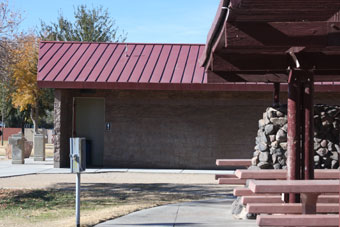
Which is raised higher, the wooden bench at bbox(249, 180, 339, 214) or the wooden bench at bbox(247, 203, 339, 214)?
the wooden bench at bbox(249, 180, 339, 214)

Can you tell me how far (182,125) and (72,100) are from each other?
444cm

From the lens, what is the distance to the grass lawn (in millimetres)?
10484

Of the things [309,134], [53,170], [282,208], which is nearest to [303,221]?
[282,208]

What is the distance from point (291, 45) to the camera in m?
6.04

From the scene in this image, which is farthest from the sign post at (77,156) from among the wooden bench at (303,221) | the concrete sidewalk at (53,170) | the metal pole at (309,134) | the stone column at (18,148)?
the stone column at (18,148)

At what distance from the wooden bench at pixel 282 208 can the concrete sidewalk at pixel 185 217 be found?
1937 mm

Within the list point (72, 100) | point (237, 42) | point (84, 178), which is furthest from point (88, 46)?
point (237, 42)

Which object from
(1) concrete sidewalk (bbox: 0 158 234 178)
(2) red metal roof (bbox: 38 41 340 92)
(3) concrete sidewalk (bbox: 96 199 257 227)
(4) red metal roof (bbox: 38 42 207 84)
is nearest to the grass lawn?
(3) concrete sidewalk (bbox: 96 199 257 227)

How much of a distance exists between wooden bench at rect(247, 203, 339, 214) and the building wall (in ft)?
48.0

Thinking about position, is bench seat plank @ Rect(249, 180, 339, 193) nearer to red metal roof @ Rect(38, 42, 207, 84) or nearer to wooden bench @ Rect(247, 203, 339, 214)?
Answer: wooden bench @ Rect(247, 203, 339, 214)

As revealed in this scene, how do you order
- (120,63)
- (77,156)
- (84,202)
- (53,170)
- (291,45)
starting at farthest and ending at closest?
(120,63) < (53,170) < (84,202) < (77,156) < (291,45)

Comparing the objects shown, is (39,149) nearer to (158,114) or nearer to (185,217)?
(158,114)

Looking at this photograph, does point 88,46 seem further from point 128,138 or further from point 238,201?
point 238,201

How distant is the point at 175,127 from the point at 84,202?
10.1 m
